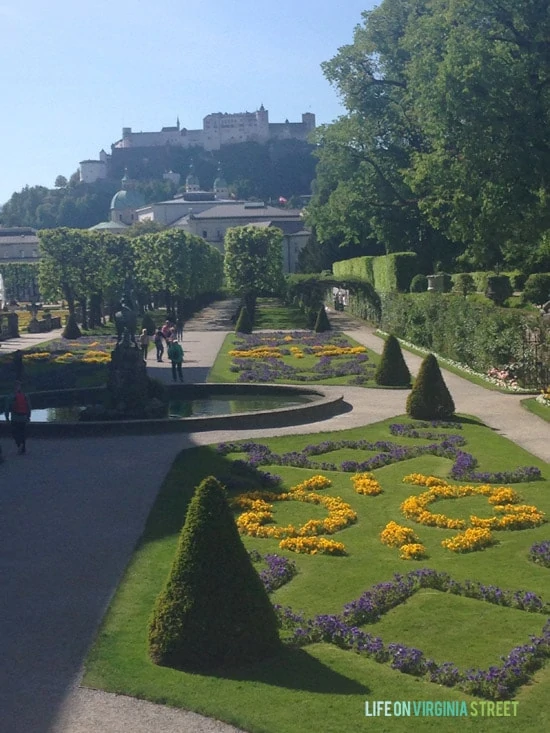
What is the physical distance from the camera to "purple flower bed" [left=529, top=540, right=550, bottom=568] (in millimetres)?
10805

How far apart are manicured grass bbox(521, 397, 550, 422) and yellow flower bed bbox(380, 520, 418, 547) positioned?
929 cm

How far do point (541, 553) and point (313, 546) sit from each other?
236cm

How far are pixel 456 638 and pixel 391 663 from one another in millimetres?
818

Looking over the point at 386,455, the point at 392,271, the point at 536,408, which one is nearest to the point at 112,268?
the point at 392,271

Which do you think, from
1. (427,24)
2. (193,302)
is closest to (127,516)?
(427,24)

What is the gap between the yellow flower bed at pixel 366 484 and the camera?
14330mm

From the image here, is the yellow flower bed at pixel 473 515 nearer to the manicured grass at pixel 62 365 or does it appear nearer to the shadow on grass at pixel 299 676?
the shadow on grass at pixel 299 676

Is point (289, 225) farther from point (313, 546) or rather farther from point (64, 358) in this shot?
point (313, 546)

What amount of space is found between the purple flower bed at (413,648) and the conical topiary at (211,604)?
738 mm

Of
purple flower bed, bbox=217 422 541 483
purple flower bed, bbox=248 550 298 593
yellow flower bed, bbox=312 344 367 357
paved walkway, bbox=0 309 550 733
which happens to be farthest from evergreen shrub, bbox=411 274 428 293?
purple flower bed, bbox=248 550 298 593

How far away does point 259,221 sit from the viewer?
11925 cm

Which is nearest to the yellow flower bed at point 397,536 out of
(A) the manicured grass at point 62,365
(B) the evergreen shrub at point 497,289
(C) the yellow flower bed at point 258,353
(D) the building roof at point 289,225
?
(A) the manicured grass at point 62,365

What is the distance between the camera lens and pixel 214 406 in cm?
2356

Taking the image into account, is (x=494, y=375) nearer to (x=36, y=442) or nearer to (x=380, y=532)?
(x=36, y=442)
